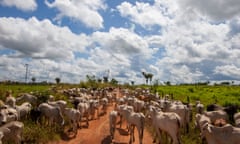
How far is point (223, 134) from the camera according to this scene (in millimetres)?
11188

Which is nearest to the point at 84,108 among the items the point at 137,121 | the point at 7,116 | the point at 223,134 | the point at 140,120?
the point at 137,121

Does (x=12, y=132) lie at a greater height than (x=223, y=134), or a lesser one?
lesser

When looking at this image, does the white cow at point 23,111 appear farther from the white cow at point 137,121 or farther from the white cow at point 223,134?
the white cow at point 223,134

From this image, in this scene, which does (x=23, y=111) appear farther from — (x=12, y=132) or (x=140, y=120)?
(x=140, y=120)

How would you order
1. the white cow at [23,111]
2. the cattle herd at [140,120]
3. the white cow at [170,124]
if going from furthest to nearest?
1. the white cow at [23,111]
2. the white cow at [170,124]
3. the cattle herd at [140,120]

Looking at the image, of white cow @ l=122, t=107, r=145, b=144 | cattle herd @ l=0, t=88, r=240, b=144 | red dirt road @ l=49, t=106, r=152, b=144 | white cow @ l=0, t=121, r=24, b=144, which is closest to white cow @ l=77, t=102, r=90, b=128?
cattle herd @ l=0, t=88, r=240, b=144

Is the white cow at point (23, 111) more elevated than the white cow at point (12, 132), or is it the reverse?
the white cow at point (23, 111)

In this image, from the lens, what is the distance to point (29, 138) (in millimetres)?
14383

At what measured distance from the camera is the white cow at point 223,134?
1099 centimetres

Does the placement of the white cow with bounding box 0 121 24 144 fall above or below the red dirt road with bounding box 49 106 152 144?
above

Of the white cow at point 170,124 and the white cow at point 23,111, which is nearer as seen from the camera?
the white cow at point 170,124

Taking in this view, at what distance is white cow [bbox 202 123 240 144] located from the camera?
11.0 m

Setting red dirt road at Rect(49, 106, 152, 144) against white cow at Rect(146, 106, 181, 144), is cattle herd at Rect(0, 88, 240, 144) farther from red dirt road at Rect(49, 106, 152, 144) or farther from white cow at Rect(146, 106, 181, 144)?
red dirt road at Rect(49, 106, 152, 144)


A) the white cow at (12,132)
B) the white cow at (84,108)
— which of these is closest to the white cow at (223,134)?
the white cow at (12,132)
